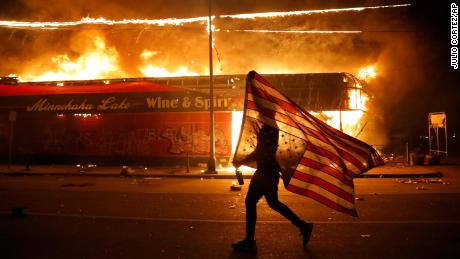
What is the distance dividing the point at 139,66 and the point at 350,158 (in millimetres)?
25835

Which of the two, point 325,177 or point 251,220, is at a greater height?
point 325,177

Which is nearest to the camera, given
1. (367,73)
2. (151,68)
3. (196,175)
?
(196,175)

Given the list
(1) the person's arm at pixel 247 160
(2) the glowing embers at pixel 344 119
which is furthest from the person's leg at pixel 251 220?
(2) the glowing embers at pixel 344 119

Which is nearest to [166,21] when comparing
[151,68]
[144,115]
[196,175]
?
[151,68]

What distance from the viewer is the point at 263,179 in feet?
17.5

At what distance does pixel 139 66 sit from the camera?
29.3m

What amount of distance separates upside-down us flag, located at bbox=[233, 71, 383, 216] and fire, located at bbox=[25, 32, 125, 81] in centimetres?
2560

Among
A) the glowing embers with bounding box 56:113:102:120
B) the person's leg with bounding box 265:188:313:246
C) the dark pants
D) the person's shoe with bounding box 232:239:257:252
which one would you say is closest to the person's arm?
the dark pants

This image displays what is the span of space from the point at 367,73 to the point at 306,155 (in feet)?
75.8

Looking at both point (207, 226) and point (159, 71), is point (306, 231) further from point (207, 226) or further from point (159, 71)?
point (159, 71)

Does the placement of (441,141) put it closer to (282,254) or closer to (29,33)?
(282,254)

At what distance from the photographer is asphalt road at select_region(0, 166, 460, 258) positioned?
5.29 meters

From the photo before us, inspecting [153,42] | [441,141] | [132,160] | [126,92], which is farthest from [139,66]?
[441,141]

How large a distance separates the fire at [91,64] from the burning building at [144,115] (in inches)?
227
